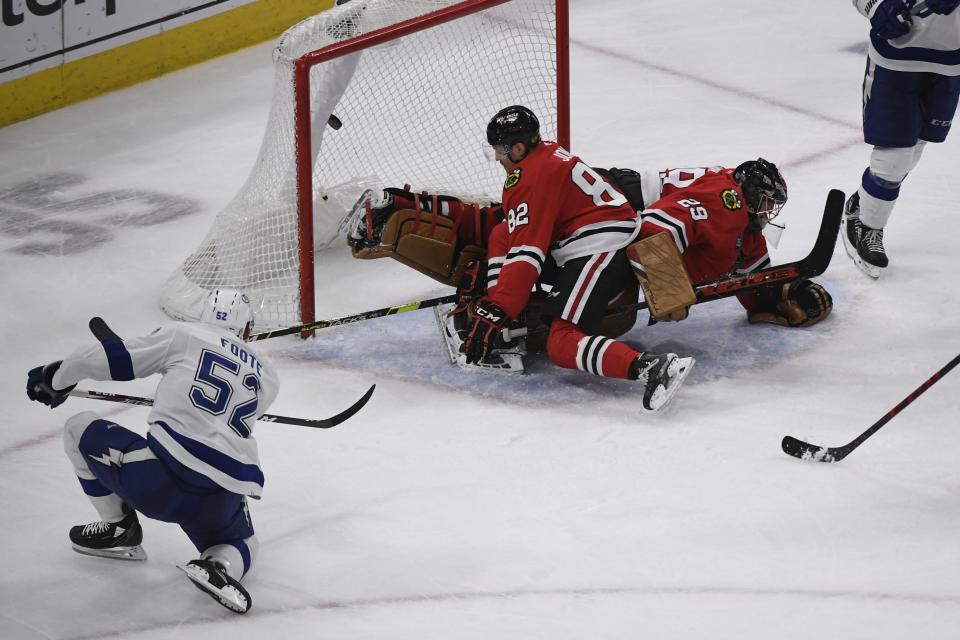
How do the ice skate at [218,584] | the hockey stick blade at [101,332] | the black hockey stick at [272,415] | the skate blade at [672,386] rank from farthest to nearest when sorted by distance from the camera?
the skate blade at [672,386] → the black hockey stick at [272,415] → the hockey stick blade at [101,332] → the ice skate at [218,584]

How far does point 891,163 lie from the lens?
178 inches

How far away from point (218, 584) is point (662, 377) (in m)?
1.35

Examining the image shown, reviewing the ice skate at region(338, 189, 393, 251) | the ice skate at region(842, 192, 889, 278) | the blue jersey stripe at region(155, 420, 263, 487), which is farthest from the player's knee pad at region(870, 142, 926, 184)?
the blue jersey stripe at region(155, 420, 263, 487)

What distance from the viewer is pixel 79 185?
566 cm

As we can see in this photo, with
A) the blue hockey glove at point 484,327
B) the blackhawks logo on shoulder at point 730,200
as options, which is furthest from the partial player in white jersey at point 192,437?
the blackhawks logo on shoulder at point 730,200

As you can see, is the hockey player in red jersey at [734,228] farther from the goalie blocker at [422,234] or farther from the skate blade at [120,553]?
the skate blade at [120,553]

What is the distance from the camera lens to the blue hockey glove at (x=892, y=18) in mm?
4219

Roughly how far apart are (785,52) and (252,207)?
332cm

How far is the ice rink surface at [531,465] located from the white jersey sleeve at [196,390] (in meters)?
0.32

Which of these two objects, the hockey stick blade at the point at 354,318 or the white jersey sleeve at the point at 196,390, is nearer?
Answer: the white jersey sleeve at the point at 196,390

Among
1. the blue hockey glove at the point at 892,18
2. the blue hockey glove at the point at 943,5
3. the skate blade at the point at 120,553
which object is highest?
the blue hockey glove at the point at 943,5

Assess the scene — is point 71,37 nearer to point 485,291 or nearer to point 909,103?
point 485,291

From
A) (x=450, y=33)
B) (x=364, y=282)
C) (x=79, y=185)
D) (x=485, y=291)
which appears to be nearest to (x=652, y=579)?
(x=485, y=291)

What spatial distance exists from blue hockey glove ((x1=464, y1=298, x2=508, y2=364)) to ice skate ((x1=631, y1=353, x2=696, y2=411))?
→ 16.8 inches
